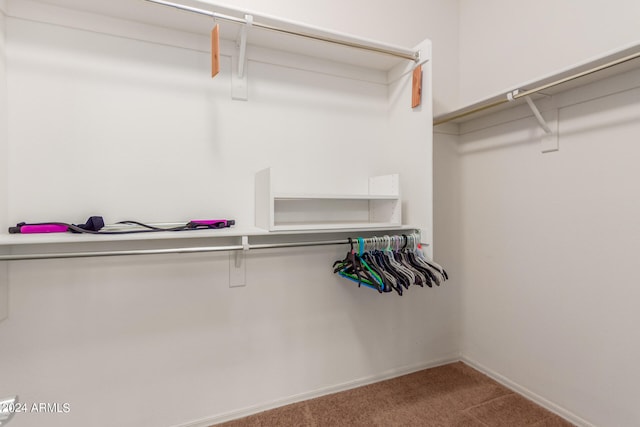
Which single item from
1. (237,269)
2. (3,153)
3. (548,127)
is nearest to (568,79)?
(548,127)

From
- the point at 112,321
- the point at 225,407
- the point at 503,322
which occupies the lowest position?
the point at 225,407

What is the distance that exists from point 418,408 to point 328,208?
4.10 feet

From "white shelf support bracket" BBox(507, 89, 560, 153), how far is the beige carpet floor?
146 cm

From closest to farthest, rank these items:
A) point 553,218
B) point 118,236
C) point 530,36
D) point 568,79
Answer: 1. point 118,236
2. point 568,79
3. point 553,218
4. point 530,36

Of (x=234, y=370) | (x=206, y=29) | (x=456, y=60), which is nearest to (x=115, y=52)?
(x=206, y=29)

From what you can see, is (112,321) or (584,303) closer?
(112,321)

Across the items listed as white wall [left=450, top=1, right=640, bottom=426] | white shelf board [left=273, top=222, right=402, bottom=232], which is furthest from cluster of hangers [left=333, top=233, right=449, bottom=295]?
white wall [left=450, top=1, right=640, bottom=426]

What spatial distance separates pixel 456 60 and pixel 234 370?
2.54 meters

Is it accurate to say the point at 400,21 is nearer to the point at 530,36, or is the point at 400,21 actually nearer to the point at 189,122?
the point at 530,36

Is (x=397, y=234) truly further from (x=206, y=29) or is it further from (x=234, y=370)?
(x=206, y=29)

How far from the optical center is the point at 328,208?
1886 mm

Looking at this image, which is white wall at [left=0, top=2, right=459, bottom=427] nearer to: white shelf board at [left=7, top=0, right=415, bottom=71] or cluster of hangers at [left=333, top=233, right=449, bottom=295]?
white shelf board at [left=7, top=0, right=415, bottom=71]

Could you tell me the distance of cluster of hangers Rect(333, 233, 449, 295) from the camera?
5.02 ft

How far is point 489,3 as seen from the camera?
205 centimetres
